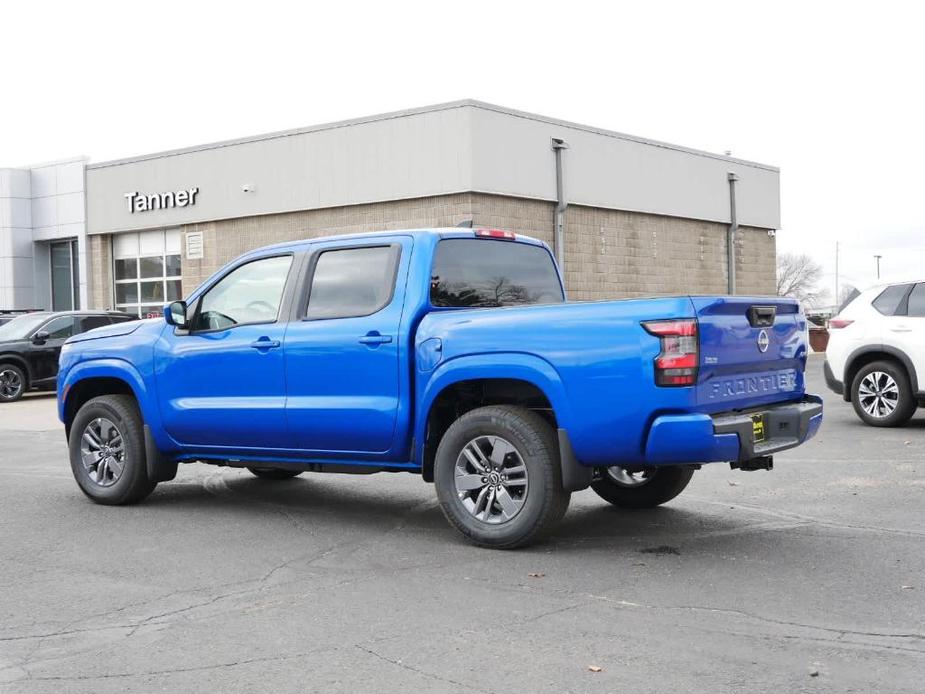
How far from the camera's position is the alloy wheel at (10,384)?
2039 centimetres

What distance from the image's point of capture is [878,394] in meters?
12.8

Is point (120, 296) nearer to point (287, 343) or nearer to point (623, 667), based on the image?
point (287, 343)

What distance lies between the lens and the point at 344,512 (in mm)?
7859

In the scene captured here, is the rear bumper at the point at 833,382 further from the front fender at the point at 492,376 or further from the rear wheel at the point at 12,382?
the rear wheel at the point at 12,382

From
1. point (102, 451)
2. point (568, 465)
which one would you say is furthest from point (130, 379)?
point (568, 465)

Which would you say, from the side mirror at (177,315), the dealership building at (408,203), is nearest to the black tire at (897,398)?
the side mirror at (177,315)

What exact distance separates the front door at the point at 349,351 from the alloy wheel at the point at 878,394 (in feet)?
25.6

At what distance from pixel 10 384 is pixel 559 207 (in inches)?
602

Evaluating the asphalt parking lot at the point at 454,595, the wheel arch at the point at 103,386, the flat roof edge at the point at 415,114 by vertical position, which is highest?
the flat roof edge at the point at 415,114

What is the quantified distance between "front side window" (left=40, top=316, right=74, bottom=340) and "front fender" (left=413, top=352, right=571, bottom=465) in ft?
52.4

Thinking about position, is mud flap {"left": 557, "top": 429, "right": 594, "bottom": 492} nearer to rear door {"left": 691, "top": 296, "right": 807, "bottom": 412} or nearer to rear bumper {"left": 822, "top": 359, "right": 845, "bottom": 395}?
rear door {"left": 691, "top": 296, "right": 807, "bottom": 412}

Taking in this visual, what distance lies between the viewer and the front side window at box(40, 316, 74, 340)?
20828mm

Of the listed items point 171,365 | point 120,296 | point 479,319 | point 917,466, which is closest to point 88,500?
point 171,365

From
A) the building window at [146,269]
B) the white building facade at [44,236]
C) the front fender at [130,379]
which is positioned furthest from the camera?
the white building facade at [44,236]
